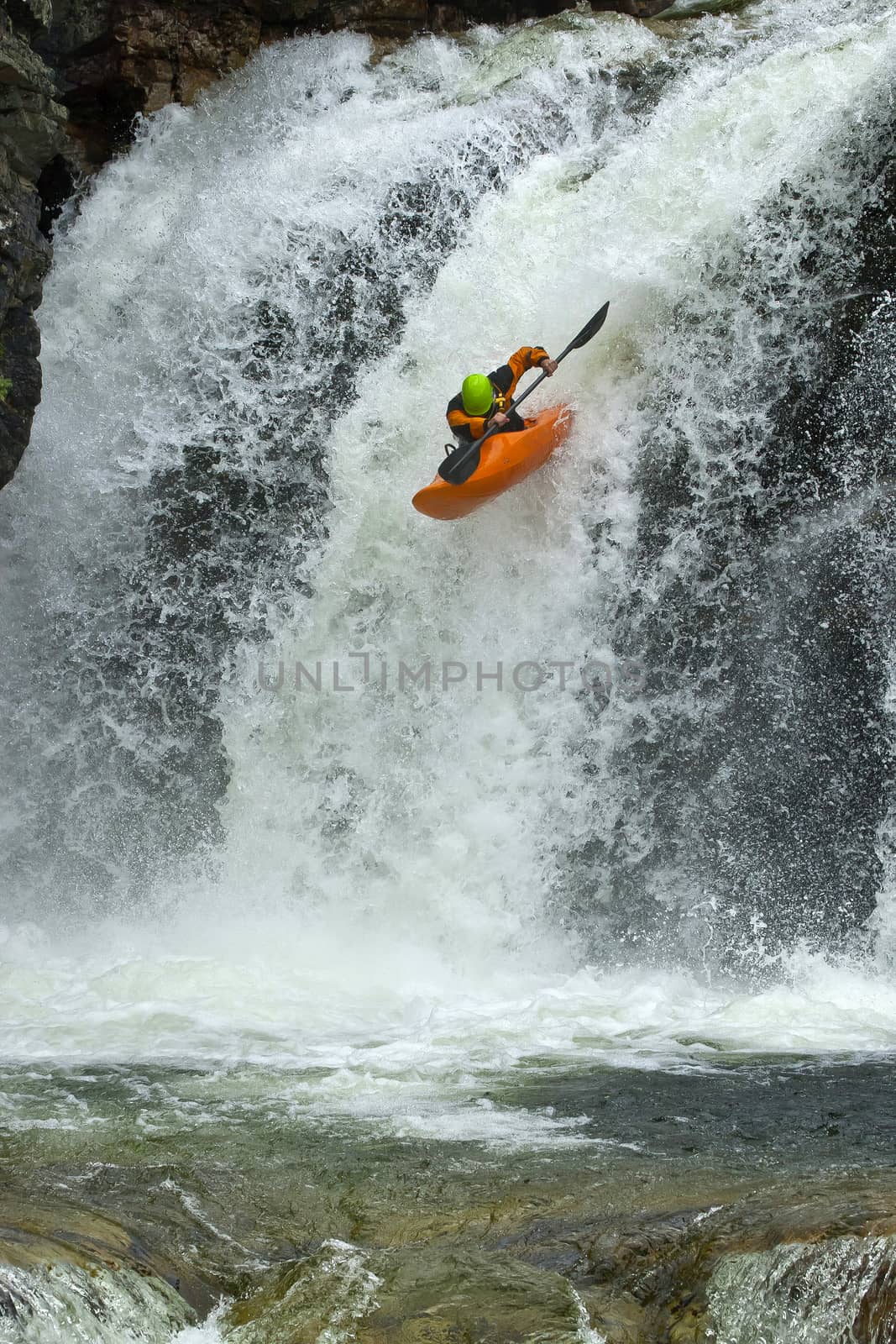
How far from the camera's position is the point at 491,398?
607 centimetres

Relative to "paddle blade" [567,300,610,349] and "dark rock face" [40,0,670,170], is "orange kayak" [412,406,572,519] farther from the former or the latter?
"dark rock face" [40,0,670,170]

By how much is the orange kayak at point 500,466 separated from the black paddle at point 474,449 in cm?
3

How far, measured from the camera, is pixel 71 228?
7.95 meters

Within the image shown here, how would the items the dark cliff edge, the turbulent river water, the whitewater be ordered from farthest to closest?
the dark cliff edge, the whitewater, the turbulent river water

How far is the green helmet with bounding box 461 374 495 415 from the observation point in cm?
601

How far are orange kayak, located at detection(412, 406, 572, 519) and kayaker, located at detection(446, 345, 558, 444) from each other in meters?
0.10

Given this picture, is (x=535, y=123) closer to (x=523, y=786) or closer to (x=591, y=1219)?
(x=523, y=786)

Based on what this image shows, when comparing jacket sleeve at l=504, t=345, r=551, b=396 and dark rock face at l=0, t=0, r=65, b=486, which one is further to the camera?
jacket sleeve at l=504, t=345, r=551, b=396

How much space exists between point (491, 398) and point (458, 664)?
143cm

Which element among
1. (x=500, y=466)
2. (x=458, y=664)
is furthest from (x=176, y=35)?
(x=458, y=664)

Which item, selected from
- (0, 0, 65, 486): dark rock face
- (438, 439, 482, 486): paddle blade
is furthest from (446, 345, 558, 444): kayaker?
(0, 0, 65, 486): dark rock face

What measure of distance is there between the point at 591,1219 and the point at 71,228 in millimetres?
7104

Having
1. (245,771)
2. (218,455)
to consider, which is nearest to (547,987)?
(245,771)

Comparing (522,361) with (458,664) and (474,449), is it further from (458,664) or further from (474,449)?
(458,664)
